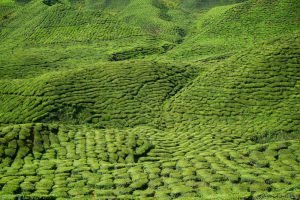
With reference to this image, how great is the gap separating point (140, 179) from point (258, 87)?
12.4 metres

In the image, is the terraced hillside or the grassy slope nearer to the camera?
the terraced hillside

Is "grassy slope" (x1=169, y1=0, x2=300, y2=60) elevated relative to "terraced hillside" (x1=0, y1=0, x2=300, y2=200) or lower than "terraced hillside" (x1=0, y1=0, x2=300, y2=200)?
elevated

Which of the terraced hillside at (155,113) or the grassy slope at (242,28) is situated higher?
the grassy slope at (242,28)

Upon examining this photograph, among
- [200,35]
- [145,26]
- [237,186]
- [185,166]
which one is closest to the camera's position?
[237,186]

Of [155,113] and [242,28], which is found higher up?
[242,28]

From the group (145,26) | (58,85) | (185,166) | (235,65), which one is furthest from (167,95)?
(145,26)

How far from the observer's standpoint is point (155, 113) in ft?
66.3

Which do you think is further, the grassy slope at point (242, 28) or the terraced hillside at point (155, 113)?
the grassy slope at point (242, 28)

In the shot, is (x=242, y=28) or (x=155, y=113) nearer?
(x=155, y=113)

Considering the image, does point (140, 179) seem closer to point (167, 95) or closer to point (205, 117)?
point (205, 117)

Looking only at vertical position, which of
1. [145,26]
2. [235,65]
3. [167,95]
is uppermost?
[145,26]

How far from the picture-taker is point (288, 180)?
10.3 metres

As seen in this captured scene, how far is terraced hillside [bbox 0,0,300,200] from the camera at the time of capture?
35.7ft

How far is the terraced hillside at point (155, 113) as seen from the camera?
1088 centimetres
